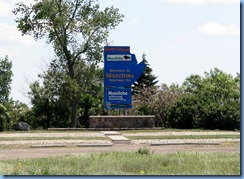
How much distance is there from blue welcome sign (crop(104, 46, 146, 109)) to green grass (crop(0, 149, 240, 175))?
615 inches

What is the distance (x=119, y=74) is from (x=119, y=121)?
260 cm

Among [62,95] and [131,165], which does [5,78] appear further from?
[131,165]

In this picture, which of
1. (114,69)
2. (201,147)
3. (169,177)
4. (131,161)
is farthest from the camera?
(114,69)

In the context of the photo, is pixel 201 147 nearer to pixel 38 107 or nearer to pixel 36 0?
pixel 36 0

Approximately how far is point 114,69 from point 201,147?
12427 mm

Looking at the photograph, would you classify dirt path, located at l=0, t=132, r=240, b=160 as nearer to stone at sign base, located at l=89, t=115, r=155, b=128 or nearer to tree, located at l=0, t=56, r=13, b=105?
stone at sign base, located at l=89, t=115, r=155, b=128

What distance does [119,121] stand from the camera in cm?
2983

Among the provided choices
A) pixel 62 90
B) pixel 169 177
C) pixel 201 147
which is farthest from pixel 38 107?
Result: pixel 169 177

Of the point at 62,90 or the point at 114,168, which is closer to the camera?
the point at 114,168

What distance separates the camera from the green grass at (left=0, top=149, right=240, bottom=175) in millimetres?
11719

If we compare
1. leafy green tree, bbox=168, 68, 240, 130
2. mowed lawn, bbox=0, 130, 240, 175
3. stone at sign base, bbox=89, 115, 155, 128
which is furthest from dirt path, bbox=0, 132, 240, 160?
leafy green tree, bbox=168, 68, 240, 130

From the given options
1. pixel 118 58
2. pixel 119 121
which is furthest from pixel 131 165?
pixel 118 58

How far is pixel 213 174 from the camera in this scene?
11125 mm

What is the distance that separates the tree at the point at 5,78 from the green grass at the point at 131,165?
39.9 m
